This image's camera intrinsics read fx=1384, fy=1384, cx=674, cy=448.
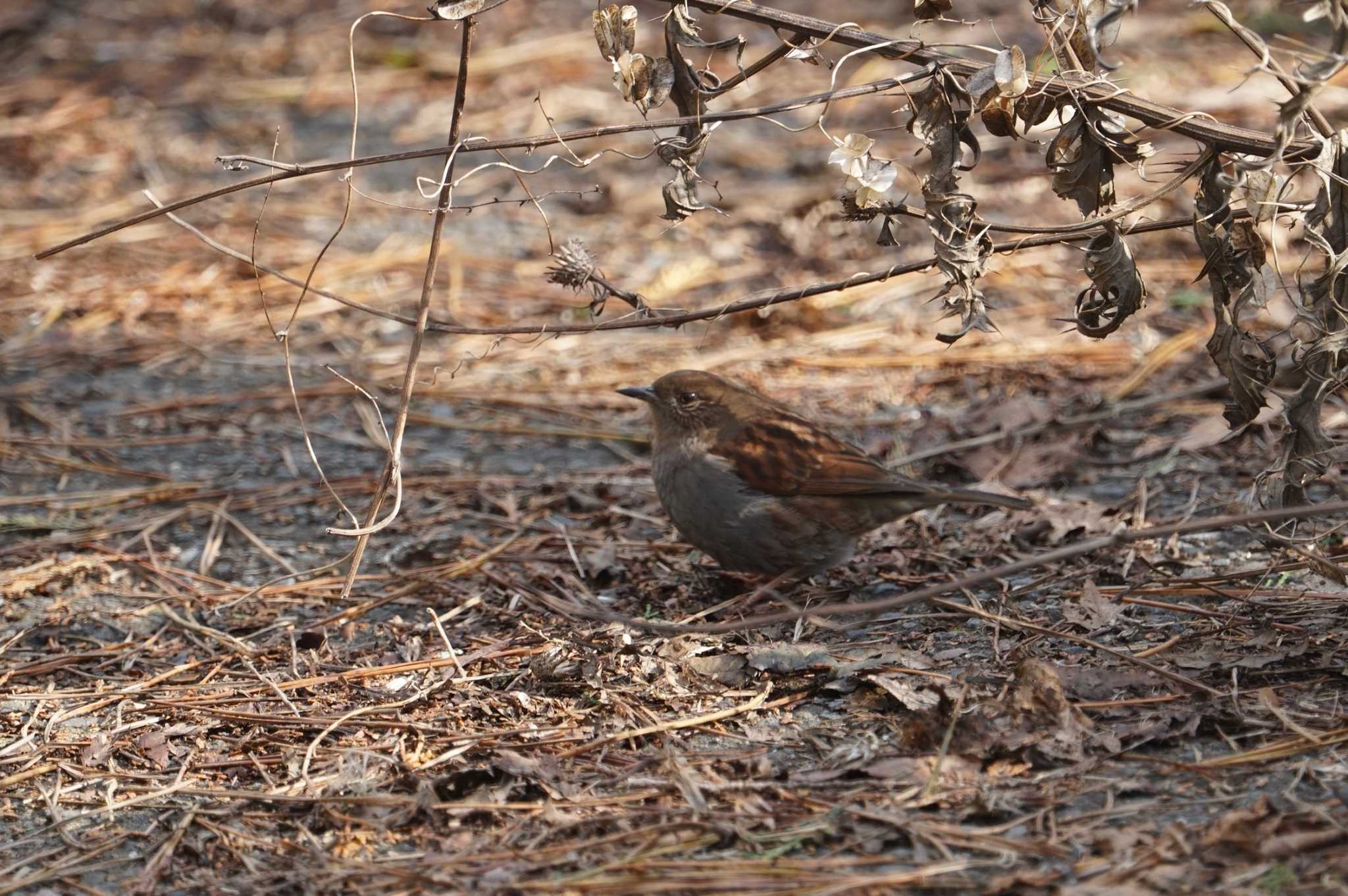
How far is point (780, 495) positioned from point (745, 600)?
413mm

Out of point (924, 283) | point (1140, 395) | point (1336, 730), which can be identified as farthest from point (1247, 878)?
point (924, 283)

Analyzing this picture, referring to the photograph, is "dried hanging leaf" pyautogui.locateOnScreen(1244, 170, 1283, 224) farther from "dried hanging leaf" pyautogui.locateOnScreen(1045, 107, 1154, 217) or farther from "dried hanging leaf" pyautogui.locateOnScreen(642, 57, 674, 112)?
"dried hanging leaf" pyautogui.locateOnScreen(642, 57, 674, 112)

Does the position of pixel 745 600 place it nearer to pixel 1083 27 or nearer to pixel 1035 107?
pixel 1035 107

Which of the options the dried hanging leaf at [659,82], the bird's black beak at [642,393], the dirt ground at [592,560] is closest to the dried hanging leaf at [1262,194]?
the dirt ground at [592,560]

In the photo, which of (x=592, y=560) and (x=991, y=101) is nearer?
(x=991, y=101)

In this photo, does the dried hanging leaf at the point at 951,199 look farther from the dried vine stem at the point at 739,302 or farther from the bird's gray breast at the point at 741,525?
the bird's gray breast at the point at 741,525

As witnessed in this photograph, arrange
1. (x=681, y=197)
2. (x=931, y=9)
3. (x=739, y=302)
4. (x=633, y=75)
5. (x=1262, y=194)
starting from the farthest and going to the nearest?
(x=739, y=302) → (x=681, y=197) → (x=633, y=75) → (x=931, y=9) → (x=1262, y=194)

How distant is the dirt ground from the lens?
2982 mm

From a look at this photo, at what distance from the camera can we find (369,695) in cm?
383

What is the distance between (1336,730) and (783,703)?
1298mm

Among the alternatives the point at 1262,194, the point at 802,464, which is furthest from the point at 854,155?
the point at 802,464

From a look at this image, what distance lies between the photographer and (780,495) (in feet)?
15.2

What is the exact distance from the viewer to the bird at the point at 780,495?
4.57 metres

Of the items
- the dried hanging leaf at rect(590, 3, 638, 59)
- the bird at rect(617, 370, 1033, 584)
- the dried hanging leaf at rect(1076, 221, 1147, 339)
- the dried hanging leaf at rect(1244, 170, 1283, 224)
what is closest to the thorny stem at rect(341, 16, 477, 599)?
the dried hanging leaf at rect(590, 3, 638, 59)
